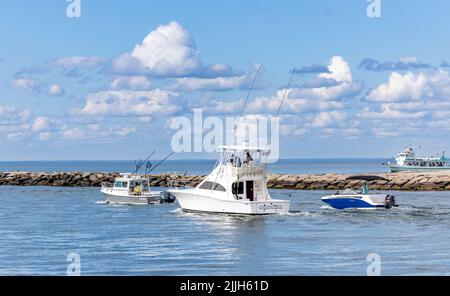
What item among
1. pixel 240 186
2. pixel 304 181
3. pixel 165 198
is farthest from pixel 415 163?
pixel 240 186

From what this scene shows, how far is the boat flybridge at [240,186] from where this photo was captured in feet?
172

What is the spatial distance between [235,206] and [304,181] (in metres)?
54.4

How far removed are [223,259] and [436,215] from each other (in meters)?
27.9

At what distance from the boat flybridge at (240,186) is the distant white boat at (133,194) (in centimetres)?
1627

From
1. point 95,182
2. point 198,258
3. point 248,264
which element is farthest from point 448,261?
point 95,182

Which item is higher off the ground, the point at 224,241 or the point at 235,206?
the point at 235,206

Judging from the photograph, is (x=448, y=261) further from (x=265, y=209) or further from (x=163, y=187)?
(x=163, y=187)

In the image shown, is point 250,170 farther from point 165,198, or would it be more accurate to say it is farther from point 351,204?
point 165,198

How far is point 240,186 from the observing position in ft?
176

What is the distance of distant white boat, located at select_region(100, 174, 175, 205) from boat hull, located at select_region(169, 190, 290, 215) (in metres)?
14.6

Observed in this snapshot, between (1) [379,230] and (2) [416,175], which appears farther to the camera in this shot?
(2) [416,175]

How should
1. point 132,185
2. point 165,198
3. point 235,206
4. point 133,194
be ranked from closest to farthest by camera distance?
point 235,206, point 133,194, point 165,198, point 132,185

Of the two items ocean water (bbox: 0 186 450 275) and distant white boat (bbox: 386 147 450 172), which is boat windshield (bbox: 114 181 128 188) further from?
distant white boat (bbox: 386 147 450 172)
